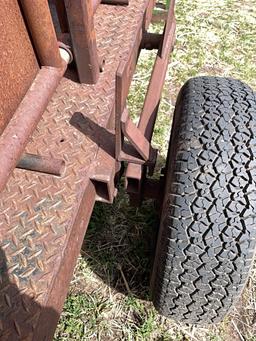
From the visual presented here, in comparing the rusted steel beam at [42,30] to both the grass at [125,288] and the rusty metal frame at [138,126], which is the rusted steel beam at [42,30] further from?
the grass at [125,288]

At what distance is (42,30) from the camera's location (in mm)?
1570

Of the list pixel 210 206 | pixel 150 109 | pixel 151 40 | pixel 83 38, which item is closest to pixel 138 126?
pixel 150 109

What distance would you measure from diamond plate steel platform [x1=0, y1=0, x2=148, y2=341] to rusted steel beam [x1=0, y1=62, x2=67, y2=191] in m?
0.17

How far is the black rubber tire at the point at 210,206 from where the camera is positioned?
1475mm

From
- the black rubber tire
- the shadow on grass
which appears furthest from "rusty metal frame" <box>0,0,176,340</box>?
the shadow on grass

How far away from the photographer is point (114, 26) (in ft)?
7.57

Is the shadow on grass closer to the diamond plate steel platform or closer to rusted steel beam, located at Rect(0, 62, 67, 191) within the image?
A: the diamond plate steel platform

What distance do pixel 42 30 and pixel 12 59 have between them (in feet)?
0.61

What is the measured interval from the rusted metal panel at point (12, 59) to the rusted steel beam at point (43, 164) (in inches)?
8.0

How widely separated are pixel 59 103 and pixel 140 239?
1083mm

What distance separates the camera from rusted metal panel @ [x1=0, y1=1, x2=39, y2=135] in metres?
1.42

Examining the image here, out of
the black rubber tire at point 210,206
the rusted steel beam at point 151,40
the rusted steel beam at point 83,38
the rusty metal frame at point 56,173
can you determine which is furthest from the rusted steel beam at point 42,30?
the rusted steel beam at point 151,40

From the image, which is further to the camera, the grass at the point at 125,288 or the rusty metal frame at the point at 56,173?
the grass at the point at 125,288

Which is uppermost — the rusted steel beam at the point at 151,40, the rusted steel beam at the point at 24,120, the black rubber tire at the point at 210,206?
the rusted steel beam at the point at 24,120
